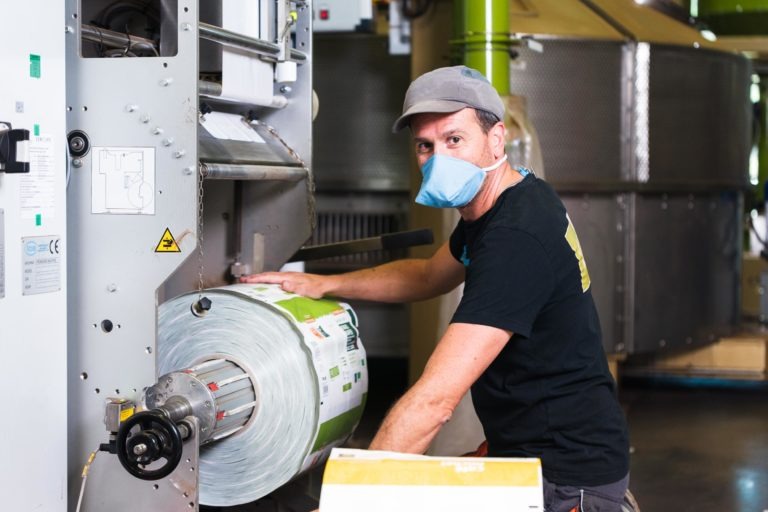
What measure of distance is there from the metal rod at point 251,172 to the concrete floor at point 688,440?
3.11 ft

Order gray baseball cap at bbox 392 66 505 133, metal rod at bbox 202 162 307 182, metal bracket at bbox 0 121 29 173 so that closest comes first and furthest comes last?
metal bracket at bbox 0 121 29 173, gray baseball cap at bbox 392 66 505 133, metal rod at bbox 202 162 307 182

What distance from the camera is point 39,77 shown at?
2.59 metres

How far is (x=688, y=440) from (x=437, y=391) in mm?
3889

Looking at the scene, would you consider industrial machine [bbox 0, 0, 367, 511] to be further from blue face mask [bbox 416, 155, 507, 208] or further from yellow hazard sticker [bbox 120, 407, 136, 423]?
blue face mask [bbox 416, 155, 507, 208]

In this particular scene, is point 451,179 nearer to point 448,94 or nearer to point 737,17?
point 448,94

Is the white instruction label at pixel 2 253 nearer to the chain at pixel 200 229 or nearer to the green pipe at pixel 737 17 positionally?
the chain at pixel 200 229

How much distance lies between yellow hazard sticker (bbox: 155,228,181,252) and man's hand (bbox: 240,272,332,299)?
53cm

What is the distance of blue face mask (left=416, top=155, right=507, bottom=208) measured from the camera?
260 cm

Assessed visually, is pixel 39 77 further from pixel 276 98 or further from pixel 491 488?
pixel 491 488

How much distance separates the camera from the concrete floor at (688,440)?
16.1ft

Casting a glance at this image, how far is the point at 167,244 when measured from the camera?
265 cm

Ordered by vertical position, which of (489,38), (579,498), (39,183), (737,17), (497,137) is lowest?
(579,498)

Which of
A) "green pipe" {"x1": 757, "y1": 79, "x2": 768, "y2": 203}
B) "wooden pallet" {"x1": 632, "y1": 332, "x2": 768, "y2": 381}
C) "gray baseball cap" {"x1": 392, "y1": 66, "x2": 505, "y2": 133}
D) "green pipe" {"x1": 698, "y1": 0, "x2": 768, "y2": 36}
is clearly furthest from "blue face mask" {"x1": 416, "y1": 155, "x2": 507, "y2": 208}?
"green pipe" {"x1": 757, "y1": 79, "x2": 768, "y2": 203}

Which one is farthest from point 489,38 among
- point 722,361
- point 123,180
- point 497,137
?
point 722,361
